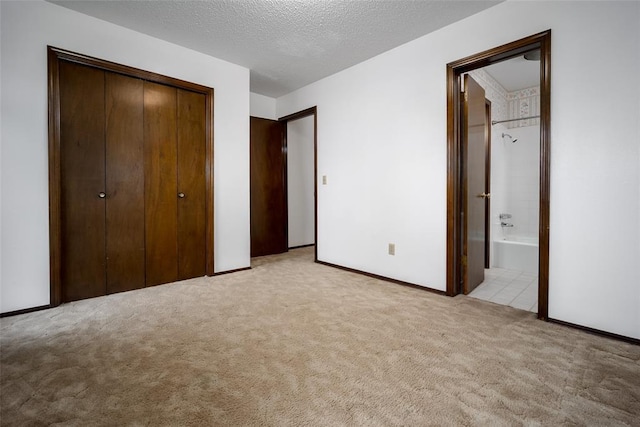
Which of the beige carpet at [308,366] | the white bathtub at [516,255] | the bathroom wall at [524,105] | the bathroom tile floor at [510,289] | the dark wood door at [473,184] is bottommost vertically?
the beige carpet at [308,366]

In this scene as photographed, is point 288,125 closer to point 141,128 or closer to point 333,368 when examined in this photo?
point 141,128

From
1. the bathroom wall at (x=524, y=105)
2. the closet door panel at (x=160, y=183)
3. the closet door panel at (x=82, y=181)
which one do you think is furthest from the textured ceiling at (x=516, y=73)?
the closet door panel at (x=82, y=181)

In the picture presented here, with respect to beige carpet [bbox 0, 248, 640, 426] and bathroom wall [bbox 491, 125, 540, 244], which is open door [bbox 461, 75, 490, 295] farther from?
bathroom wall [bbox 491, 125, 540, 244]

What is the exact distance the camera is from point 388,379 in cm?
147

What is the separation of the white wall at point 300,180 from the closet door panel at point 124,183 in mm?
2615

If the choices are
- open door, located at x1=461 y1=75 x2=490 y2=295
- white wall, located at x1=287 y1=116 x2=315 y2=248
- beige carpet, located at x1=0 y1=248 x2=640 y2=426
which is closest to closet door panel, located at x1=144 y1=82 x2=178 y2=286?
beige carpet, located at x1=0 y1=248 x2=640 y2=426

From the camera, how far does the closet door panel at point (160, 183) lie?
9.71ft

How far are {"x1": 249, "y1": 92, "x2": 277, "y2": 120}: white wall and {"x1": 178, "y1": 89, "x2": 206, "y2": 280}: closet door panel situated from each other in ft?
4.24

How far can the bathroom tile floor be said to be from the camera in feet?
8.46

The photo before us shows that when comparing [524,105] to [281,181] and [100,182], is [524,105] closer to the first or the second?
[281,181]

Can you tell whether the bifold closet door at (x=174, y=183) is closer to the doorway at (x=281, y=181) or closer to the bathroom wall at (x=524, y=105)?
the doorway at (x=281, y=181)

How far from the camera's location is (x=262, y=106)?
15.2 feet

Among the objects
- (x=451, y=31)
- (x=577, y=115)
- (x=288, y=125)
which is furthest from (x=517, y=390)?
(x=288, y=125)

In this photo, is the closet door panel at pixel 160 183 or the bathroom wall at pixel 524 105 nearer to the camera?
the closet door panel at pixel 160 183
